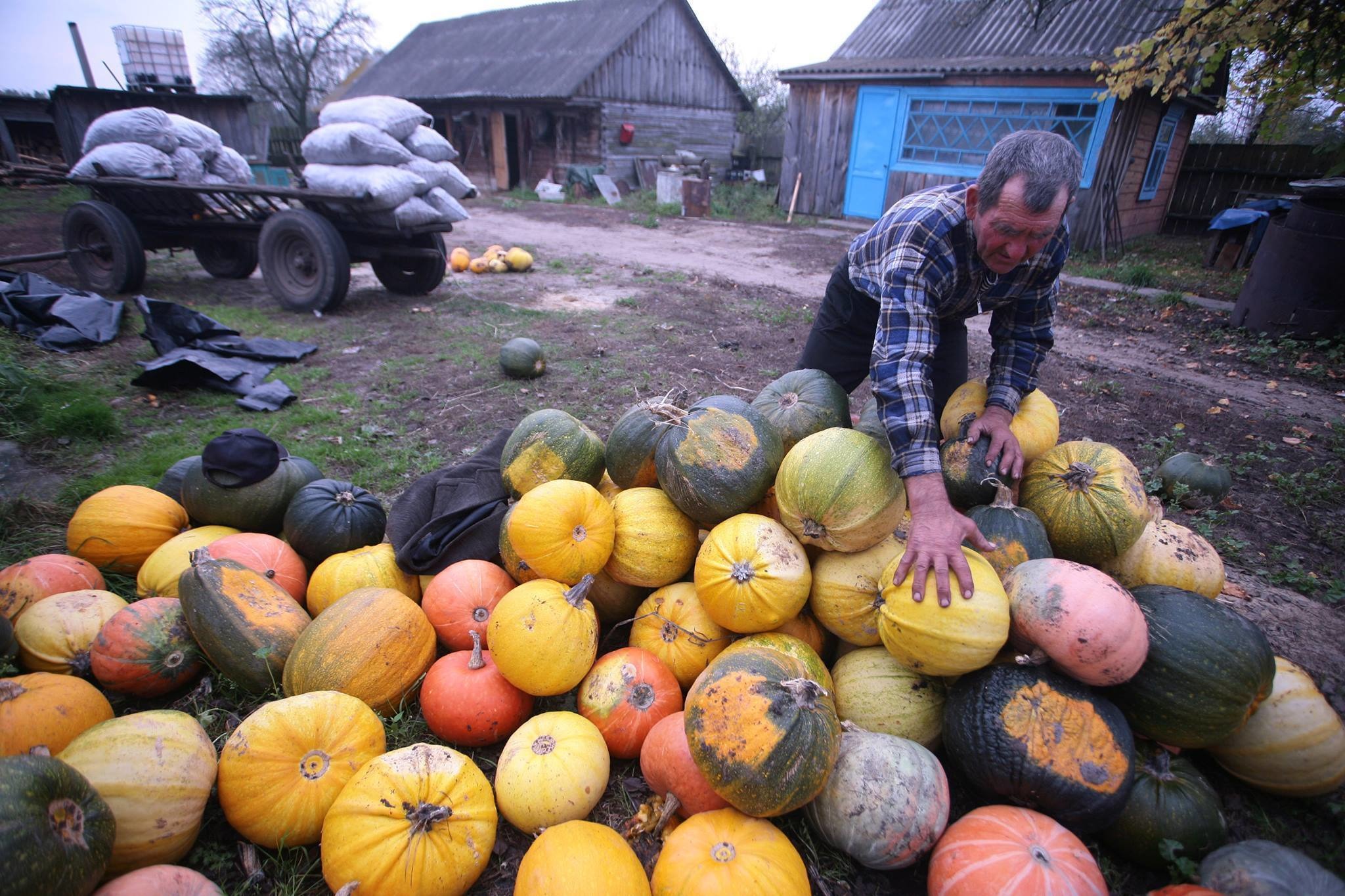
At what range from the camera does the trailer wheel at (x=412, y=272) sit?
28.7 feet

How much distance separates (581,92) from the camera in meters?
21.0

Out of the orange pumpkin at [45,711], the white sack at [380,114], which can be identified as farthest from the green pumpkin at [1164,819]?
the white sack at [380,114]

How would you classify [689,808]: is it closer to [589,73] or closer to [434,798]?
[434,798]

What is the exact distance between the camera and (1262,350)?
24.2 feet

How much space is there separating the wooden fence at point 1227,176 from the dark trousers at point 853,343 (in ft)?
64.1

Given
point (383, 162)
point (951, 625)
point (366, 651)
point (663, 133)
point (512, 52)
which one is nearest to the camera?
point (951, 625)

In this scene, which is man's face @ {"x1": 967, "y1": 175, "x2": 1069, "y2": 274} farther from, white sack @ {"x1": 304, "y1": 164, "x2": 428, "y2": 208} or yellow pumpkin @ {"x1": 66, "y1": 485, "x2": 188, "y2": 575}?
white sack @ {"x1": 304, "y1": 164, "x2": 428, "y2": 208}

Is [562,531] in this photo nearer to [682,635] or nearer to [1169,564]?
[682,635]

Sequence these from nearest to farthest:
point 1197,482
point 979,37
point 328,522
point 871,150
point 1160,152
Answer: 1. point 328,522
2. point 1197,482
3. point 979,37
4. point 1160,152
5. point 871,150

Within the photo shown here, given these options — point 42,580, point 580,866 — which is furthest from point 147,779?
point 42,580

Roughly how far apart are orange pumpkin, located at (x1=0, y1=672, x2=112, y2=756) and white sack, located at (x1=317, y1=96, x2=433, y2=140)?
24.8ft

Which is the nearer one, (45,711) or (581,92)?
(45,711)

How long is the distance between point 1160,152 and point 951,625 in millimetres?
19391

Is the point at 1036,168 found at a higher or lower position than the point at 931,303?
higher
